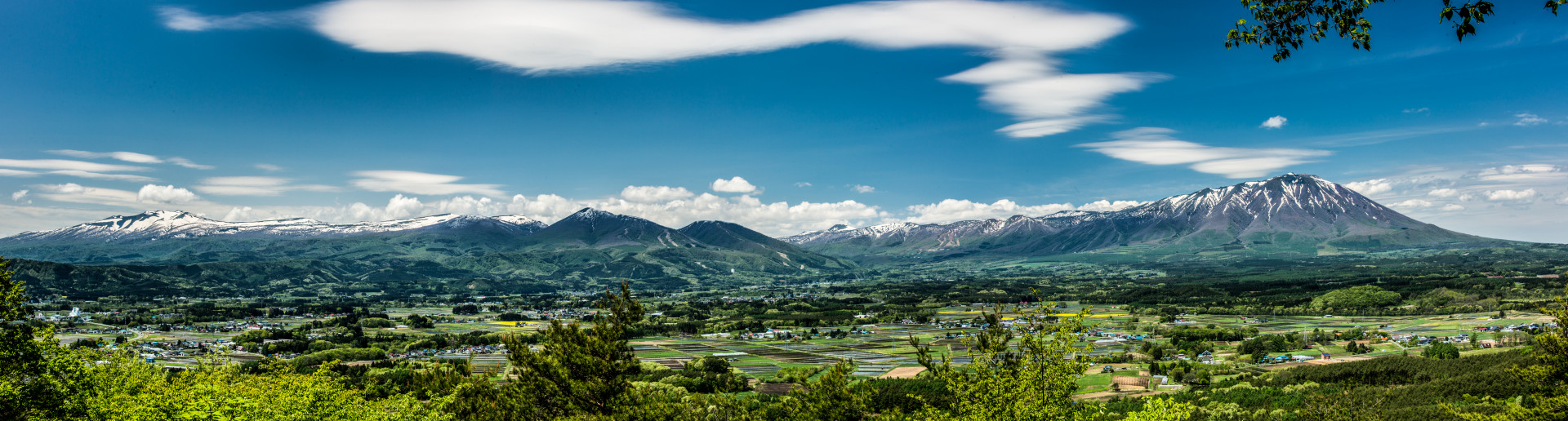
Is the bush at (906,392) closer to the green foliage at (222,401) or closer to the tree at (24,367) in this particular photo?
the green foliage at (222,401)

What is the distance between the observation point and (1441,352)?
365 ft

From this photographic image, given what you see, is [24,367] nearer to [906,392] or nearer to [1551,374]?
[1551,374]

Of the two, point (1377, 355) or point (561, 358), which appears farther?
point (1377, 355)

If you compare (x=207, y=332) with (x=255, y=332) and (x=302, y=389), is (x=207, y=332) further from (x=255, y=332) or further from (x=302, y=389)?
(x=302, y=389)

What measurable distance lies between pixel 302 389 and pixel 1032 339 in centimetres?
3799

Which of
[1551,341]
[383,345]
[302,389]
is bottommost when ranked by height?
[383,345]

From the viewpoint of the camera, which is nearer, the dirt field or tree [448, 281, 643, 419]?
tree [448, 281, 643, 419]

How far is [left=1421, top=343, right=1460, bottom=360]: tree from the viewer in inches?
4281

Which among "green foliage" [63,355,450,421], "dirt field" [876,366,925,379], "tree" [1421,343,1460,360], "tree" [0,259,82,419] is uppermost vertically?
"tree" [0,259,82,419]

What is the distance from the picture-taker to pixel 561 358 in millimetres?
42656

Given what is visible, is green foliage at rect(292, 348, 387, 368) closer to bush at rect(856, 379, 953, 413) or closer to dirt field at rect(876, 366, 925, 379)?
dirt field at rect(876, 366, 925, 379)

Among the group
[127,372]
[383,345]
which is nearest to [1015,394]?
[127,372]

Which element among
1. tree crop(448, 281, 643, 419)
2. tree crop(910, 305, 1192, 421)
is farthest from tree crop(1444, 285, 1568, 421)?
tree crop(448, 281, 643, 419)

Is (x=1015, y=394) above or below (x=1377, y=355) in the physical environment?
above
